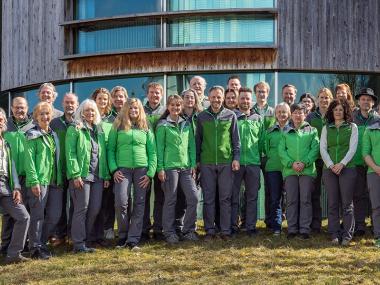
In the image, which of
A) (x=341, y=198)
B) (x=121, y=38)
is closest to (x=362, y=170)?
(x=341, y=198)

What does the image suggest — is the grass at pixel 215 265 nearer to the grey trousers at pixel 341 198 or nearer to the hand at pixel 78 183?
the grey trousers at pixel 341 198

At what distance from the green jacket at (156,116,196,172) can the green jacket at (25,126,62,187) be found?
126 centimetres

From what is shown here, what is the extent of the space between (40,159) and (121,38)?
8.63 metres

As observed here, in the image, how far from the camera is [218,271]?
22.8 feet

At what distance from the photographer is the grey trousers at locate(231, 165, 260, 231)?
8.56 m

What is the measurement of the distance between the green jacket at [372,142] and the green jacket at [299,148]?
2.03 feet

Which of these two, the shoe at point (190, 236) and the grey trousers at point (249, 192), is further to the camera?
the grey trousers at point (249, 192)

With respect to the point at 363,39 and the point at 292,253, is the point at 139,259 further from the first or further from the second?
the point at 363,39

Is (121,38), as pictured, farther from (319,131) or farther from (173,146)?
(173,146)

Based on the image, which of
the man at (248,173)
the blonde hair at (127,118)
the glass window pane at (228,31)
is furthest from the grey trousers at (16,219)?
the glass window pane at (228,31)

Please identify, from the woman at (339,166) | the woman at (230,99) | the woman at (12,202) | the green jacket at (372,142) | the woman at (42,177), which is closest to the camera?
the woman at (12,202)

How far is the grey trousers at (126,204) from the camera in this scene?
7891mm

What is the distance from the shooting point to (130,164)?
7.95 metres

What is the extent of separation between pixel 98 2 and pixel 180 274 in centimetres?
1054
